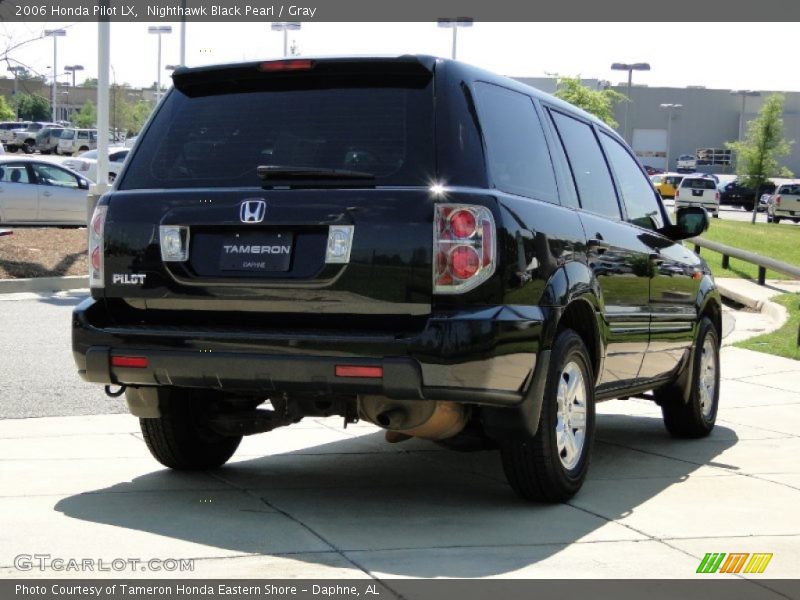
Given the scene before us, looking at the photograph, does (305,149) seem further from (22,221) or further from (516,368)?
(22,221)

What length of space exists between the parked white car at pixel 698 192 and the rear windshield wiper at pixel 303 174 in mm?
51138

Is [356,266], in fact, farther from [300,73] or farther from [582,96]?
[582,96]

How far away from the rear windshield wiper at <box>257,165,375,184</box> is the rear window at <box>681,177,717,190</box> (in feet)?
175

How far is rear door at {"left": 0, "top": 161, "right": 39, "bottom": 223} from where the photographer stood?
24.6m

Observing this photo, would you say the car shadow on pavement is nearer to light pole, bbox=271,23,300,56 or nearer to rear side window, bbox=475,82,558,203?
rear side window, bbox=475,82,558,203

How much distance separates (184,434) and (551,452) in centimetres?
195

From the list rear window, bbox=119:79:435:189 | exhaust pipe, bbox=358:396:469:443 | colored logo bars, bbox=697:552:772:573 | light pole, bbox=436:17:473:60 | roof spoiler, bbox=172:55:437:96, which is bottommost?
colored logo bars, bbox=697:552:772:573

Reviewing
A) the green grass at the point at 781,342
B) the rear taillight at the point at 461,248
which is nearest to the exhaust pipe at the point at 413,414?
the rear taillight at the point at 461,248

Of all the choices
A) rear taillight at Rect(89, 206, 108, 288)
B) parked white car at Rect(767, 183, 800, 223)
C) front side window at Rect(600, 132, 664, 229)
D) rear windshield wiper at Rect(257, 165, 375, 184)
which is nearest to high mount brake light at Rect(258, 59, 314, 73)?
rear windshield wiper at Rect(257, 165, 375, 184)

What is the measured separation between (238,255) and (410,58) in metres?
1.16

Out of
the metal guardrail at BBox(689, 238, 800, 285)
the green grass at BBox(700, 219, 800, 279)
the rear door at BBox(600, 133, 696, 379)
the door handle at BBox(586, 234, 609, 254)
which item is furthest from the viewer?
the green grass at BBox(700, 219, 800, 279)

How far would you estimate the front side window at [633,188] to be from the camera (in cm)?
766

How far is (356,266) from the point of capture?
5.40 metres

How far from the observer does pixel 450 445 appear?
611 cm
